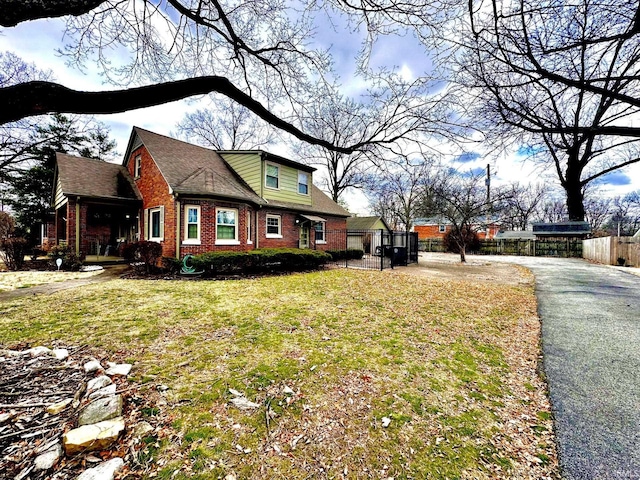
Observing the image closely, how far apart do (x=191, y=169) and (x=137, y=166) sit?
3335 millimetres

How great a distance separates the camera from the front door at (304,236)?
53.1 feet

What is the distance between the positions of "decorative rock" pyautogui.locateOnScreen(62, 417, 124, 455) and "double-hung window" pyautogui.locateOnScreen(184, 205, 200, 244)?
9.39 m

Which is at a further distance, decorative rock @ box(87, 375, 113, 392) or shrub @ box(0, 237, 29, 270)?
shrub @ box(0, 237, 29, 270)

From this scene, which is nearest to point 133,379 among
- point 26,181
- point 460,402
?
point 460,402

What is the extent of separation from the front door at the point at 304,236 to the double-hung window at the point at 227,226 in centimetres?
484

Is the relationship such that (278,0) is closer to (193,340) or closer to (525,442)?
(193,340)

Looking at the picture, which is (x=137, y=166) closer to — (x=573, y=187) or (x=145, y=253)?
(x=145, y=253)

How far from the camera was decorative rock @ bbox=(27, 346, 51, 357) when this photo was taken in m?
3.25

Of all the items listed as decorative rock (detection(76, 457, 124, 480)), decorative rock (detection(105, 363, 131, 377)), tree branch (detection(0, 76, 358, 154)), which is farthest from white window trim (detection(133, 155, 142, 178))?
decorative rock (detection(76, 457, 124, 480))

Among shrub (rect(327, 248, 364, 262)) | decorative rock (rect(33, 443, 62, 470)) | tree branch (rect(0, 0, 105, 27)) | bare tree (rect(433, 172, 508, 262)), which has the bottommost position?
decorative rock (rect(33, 443, 62, 470))

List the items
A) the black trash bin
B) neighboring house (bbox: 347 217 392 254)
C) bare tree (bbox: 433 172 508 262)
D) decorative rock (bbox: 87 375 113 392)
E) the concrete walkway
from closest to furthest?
1. decorative rock (bbox: 87 375 113 392)
2. the concrete walkway
3. the black trash bin
4. bare tree (bbox: 433 172 508 262)
5. neighboring house (bbox: 347 217 392 254)

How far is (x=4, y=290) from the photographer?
6.89 metres

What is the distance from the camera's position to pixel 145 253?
9453 millimetres

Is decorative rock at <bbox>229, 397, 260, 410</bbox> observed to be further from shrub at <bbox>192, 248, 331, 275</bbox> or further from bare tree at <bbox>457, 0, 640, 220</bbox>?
shrub at <bbox>192, 248, 331, 275</bbox>
